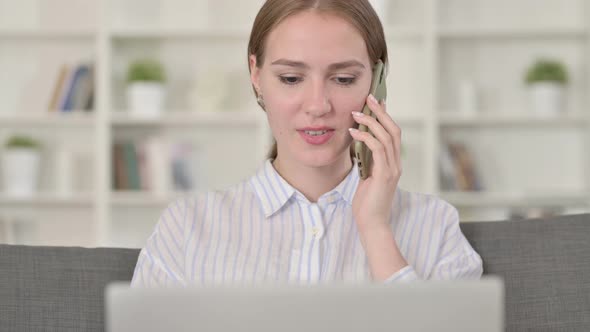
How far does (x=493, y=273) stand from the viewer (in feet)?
5.60

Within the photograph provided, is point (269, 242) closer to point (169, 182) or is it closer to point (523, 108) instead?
point (169, 182)

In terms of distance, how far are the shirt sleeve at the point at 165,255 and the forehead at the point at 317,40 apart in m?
0.36

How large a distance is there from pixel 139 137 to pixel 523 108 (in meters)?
1.90

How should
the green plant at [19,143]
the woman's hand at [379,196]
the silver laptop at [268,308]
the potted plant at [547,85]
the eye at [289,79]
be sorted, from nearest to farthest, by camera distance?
the silver laptop at [268,308] → the woman's hand at [379,196] → the eye at [289,79] → the potted plant at [547,85] → the green plant at [19,143]

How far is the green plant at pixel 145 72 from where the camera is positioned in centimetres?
420

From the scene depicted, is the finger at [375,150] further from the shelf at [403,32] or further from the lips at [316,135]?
the shelf at [403,32]

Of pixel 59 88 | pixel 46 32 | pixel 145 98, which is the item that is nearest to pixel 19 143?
A: pixel 59 88

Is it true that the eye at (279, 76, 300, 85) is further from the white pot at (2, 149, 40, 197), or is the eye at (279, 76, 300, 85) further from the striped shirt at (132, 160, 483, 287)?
the white pot at (2, 149, 40, 197)

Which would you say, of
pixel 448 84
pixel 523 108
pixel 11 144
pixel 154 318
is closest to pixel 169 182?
pixel 11 144

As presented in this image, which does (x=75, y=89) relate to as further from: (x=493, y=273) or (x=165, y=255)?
(x=493, y=273)

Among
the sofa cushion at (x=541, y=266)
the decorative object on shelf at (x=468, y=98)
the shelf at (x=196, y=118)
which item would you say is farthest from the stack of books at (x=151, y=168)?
the sofa cushion at (x=541, y=266)

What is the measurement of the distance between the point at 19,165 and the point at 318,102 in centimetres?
294

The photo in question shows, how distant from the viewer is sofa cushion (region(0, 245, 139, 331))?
164 cm

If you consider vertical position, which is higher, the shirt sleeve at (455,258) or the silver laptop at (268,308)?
the shirt sleeve at (455,258)
